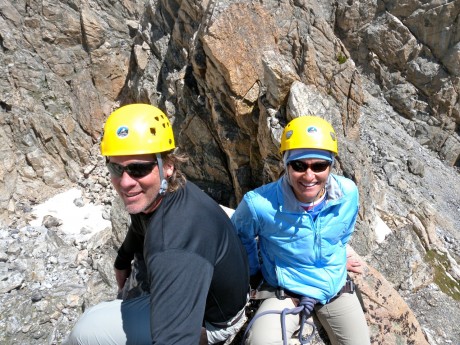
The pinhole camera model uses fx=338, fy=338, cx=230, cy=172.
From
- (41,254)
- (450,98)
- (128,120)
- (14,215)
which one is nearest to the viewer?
(128,120)

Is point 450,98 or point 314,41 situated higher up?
point 314,41

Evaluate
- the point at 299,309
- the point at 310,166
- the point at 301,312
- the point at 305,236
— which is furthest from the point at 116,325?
the point at 310,166

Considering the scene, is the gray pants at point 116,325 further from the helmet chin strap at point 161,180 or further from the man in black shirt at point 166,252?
the helmet chin strap at point 161,180

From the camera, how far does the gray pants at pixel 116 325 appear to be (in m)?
3.89

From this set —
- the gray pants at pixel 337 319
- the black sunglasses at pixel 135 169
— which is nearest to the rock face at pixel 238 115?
the gray pants at pixel 337 319

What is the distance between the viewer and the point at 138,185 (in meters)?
3.55

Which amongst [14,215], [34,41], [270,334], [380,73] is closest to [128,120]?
[270,334]

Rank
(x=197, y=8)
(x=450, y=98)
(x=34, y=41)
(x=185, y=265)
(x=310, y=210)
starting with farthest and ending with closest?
(x=450, y=98) → (x=34, y=41) → (x=197, y=8) → (x=310, y=210) → (x=185, y=265)

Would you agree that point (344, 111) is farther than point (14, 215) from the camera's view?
No

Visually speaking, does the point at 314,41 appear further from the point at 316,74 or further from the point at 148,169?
the point at 148,169

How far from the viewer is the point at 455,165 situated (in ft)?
108

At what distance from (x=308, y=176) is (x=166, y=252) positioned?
2382 mm

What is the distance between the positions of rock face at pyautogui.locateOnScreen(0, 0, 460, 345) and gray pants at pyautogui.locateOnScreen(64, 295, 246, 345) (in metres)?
3.00

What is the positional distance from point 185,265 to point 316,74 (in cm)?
1378
